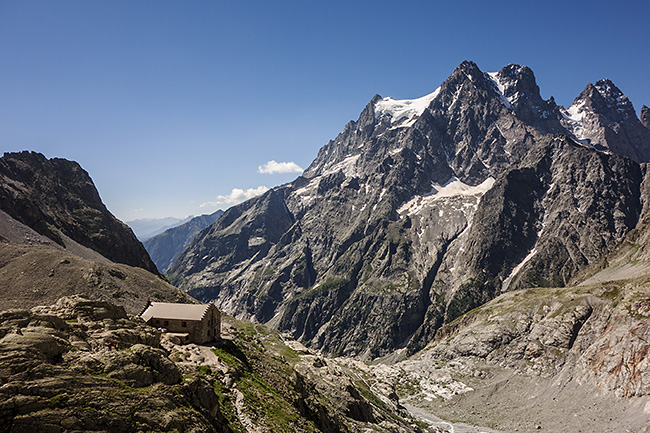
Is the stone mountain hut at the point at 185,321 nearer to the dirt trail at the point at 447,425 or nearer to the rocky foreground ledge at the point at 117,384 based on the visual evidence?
the rocky foreground ledge at the point at 117,384

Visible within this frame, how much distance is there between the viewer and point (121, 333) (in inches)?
1502

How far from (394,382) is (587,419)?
7964 centimetres

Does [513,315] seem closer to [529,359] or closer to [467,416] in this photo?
[529,359]

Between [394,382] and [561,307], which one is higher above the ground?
[561,307]

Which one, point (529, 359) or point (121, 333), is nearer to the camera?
point (121, 333)

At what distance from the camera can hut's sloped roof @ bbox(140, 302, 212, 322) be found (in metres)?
57.8

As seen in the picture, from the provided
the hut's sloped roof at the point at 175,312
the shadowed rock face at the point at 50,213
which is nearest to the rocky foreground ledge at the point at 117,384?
the hut's sloped roof at the point at 175,312

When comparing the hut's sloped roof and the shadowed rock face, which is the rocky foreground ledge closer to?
the hut's sloped roof

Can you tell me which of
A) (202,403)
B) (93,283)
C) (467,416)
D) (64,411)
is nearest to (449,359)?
(467,416)

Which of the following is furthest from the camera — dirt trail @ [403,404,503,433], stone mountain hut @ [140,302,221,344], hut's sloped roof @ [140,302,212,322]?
dirt trail @ [403,404,503,433]

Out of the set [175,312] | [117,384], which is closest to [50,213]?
[175,312]

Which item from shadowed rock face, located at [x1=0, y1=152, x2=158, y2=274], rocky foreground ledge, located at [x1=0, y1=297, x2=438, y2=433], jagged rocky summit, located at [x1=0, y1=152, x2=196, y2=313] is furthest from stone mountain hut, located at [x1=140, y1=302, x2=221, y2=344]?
shadowed rock face, located at [x1=0, y1=152, x2=158, y2=274]

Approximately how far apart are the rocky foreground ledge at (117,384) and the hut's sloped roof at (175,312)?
21.7 ft

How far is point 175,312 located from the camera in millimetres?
59188
